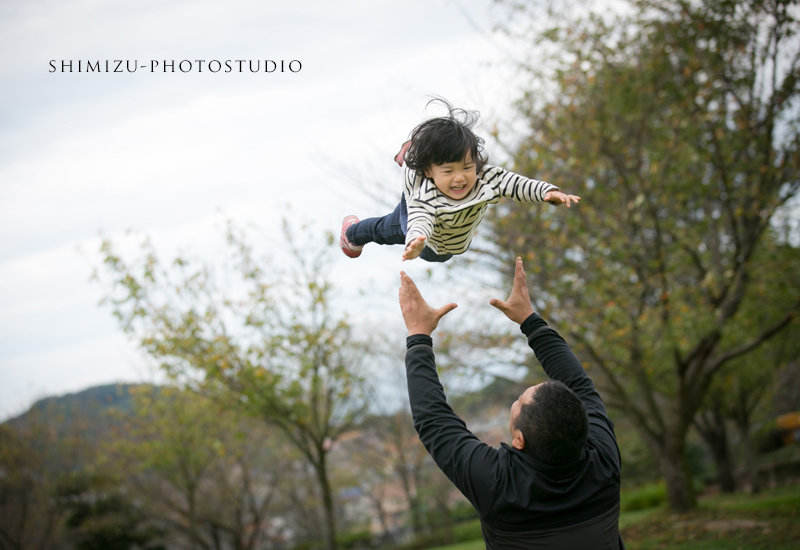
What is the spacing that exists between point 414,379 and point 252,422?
13920mm

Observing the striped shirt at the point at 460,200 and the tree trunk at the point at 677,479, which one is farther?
the tree trunk at the point at 677,479

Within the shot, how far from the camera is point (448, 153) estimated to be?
245 cm

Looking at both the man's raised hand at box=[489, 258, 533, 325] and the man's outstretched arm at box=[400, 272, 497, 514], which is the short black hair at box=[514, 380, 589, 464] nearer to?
the man's outstretched arm at box=[400, 272, 497, 514]

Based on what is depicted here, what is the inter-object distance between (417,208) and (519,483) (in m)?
1.13

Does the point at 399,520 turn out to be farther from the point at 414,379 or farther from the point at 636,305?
the point at 414,379

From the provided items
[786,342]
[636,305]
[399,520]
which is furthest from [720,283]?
[399,520]

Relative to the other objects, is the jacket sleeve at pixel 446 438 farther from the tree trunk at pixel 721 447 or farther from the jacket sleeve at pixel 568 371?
the tree trunk at pixel 721 447

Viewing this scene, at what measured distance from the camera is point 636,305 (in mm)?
8359

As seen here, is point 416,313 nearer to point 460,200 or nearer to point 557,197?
point 460,200

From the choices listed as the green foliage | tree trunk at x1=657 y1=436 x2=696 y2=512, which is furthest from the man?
the green foliage

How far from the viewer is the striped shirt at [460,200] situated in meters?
2.43

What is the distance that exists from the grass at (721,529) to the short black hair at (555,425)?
20.5 ft

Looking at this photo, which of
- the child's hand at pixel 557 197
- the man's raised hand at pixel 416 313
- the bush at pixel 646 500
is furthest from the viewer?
the bush at pixel 646 500

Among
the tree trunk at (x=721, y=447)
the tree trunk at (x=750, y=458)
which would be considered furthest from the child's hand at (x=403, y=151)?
the tree trunk at (x=721, y=447)
